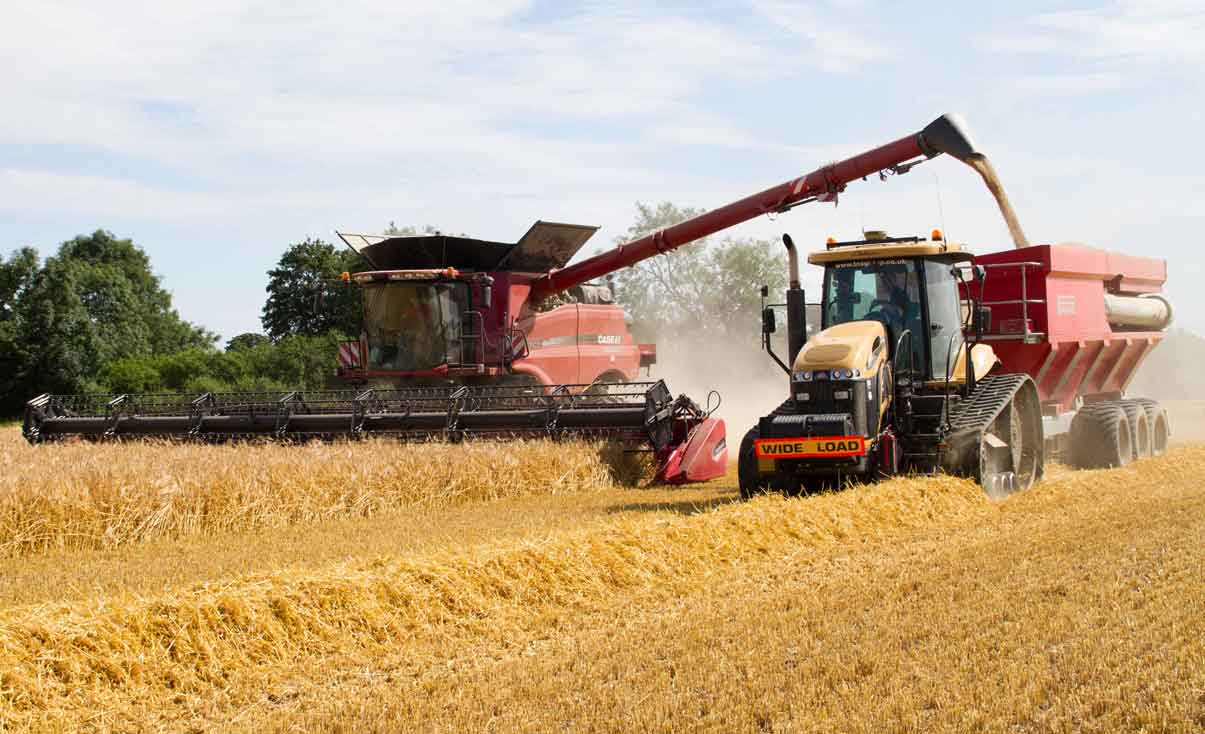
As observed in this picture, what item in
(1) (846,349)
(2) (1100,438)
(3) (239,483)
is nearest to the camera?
(1) (846,349)

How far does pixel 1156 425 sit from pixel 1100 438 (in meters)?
2.14

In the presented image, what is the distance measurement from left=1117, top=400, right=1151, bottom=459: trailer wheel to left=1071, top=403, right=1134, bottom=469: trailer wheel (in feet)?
0.50

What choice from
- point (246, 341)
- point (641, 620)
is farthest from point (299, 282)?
point (641, 620)

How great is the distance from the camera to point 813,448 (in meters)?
9.27

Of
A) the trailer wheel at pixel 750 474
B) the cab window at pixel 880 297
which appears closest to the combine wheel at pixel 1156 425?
the cab window at pixel 880 297

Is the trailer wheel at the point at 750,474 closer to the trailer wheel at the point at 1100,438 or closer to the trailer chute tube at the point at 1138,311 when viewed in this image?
the trailer wheel at the point at 1100,438

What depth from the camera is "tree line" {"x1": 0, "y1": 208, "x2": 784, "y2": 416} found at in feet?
108

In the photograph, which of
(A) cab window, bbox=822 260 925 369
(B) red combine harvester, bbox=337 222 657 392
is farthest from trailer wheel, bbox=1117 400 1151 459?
(B) red combine harvester, bbox=337 222 657 392

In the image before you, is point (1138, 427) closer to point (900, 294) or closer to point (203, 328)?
point (900, 294)

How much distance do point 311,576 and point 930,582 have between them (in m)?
3.27

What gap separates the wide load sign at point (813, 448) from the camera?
30.2ft

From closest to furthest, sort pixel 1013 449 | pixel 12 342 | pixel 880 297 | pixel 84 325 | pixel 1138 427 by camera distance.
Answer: pixel 880 297, pixel 1013 449, pixel 1138 427, pixel 12 342, pixel 84 325

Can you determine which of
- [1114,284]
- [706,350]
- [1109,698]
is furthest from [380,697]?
[706,350]

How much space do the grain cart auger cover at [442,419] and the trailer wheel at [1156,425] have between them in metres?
5.29
